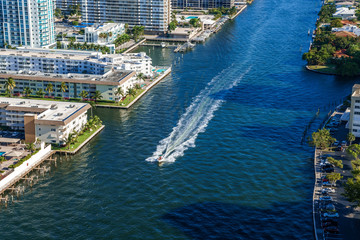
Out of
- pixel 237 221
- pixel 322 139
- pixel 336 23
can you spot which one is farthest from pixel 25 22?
pixel 336 23

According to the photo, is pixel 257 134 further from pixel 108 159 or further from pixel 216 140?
pixel 108 159

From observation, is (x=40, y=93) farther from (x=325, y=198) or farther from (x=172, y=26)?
(x=172, y=26)

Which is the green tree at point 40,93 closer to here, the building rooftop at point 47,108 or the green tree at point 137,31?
the building rooftop at point 47,108

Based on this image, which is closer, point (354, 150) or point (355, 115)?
point (354, 150)

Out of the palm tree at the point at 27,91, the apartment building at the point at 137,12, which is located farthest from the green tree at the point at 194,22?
the palm tree at the point at 27,91

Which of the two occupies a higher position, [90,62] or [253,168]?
[90,62]

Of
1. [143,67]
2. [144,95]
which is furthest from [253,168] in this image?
[143,67]
